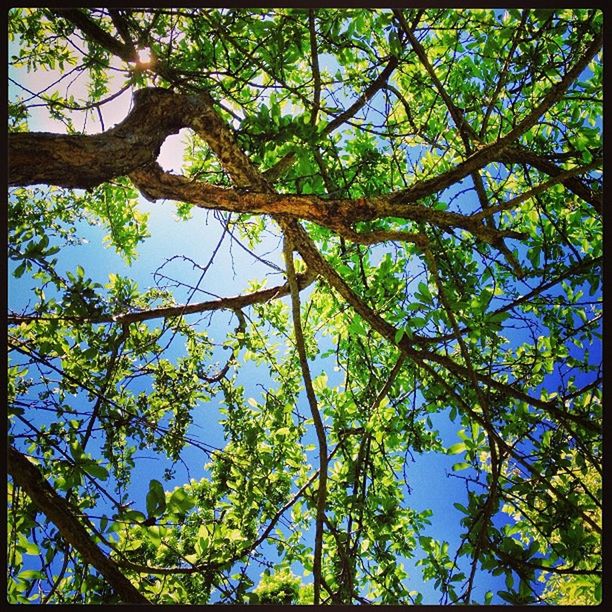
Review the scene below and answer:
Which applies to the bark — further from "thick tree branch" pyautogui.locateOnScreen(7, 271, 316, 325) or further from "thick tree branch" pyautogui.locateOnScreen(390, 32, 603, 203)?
"thick tree branch" pyautogui.locateOnScreen(390, 32, 603, 203)

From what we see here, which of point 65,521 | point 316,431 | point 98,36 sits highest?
point 98,36

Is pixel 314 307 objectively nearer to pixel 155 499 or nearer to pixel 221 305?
pixel 221 305

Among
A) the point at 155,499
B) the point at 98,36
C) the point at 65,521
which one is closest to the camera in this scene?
the point at 155,499

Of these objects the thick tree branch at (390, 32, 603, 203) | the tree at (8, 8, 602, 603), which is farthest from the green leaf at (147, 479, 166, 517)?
the thick tree branch at (390, 32, 603, 203)

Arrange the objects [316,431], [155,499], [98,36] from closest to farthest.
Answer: [155,499], [98,36], [316,431]

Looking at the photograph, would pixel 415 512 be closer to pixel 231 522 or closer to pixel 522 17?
pixel 231 522

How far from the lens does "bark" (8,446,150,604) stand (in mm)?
1546

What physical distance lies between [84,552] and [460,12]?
9.27 feet

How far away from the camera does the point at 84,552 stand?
1.57 meters

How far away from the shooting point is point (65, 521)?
1.59m

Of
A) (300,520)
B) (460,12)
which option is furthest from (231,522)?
(460,12)

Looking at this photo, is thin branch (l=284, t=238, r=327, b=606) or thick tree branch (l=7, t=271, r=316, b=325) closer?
thin branch (l=284, t=238, r=327, b=606)

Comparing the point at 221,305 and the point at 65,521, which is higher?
the point at 221,305

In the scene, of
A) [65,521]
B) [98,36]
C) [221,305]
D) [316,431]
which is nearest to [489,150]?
[316,431]
